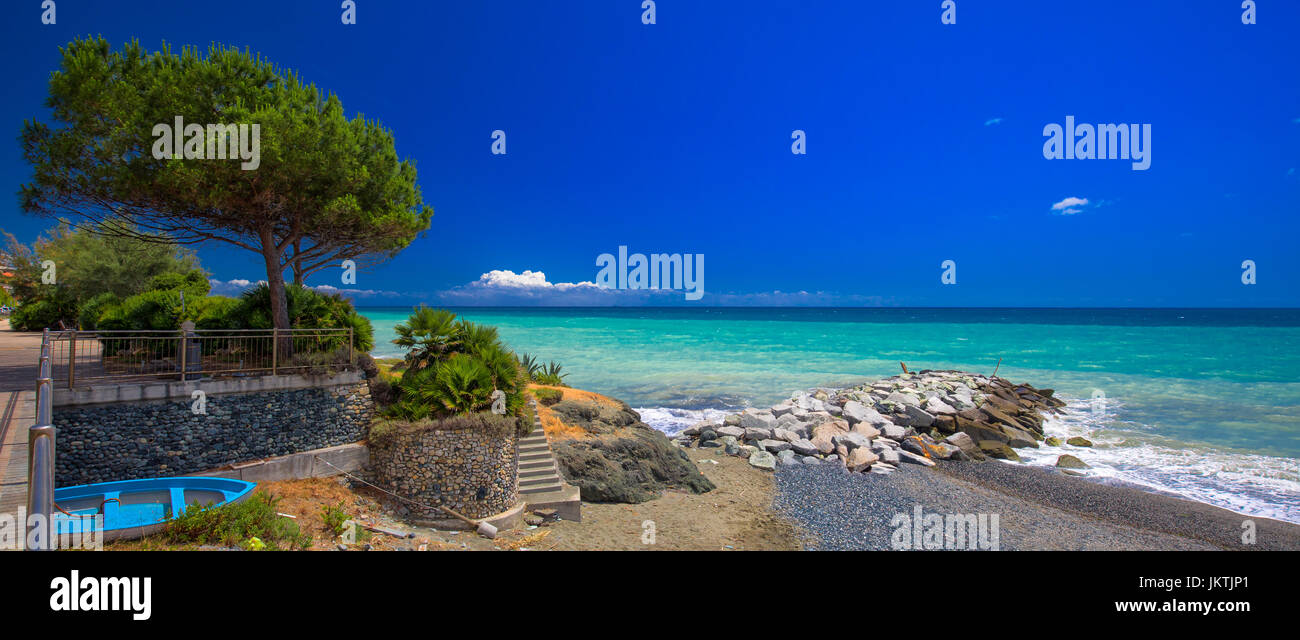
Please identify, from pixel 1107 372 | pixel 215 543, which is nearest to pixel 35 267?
pixel 215 543

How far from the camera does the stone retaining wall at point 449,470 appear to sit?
11.0 meters

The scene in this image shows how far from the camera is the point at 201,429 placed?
10.7m

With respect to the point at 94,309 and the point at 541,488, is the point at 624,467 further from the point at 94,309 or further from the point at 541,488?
the point at 94,309

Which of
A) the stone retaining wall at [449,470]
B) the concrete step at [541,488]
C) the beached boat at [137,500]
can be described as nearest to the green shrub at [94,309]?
the beached boat at [137,500]

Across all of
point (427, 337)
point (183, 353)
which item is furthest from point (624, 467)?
point (183, 353)

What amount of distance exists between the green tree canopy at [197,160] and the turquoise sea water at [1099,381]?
1399cm

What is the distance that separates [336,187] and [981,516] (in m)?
18.0

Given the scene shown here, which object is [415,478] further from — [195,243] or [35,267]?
[35,267]

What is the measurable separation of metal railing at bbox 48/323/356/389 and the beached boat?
2110 mm

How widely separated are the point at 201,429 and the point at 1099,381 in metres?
41.3

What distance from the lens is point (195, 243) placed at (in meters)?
14.8

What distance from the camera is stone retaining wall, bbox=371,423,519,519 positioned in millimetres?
10969

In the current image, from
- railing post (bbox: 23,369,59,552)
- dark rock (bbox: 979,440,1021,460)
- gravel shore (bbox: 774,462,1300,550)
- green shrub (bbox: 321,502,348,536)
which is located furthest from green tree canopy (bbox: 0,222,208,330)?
dark rock (bbox: 979,440,1021,460)

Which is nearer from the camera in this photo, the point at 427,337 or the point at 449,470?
the point at 449,470
